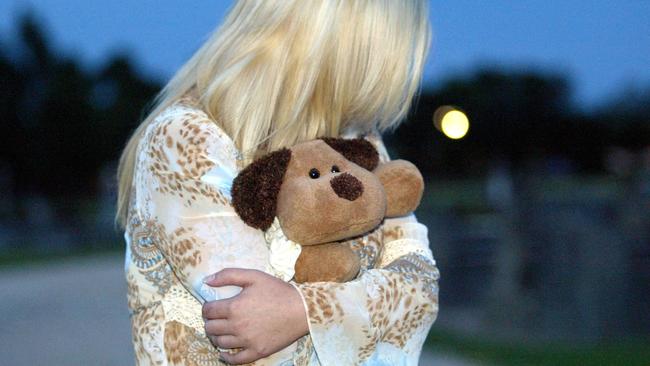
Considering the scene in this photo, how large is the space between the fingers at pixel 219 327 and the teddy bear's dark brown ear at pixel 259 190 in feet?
0.66

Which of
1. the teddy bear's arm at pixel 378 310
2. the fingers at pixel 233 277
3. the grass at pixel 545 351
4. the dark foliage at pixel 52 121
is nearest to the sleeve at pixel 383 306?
the teddy bear's arm at pixel 378 310

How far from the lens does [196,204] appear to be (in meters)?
1.81

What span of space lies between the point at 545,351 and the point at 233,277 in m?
5.81

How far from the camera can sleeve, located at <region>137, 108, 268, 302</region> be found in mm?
1778

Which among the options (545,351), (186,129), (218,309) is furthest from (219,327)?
(545,351)

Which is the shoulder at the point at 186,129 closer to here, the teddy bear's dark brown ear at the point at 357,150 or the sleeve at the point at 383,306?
the teddy bear's dark brown ear at the point at 357,150

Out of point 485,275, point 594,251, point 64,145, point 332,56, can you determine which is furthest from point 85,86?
point 332,56

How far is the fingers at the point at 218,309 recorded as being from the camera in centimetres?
173

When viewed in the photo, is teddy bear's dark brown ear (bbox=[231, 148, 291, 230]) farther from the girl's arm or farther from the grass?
the grass

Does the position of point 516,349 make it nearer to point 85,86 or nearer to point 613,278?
point 613,278

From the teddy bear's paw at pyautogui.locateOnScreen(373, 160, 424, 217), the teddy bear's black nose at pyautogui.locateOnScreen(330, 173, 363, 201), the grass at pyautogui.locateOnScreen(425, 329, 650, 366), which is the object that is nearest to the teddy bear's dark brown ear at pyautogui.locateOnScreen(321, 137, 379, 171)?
the teddy bear's paw at pyautogui.locateOnScreen(373, 160, 424, 217)

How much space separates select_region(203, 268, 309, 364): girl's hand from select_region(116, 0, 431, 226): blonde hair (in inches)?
11.9

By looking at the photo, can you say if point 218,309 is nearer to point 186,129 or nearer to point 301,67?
point 186,129

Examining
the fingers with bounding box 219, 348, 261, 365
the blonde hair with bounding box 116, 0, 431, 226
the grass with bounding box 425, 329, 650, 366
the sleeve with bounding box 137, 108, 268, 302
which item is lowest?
the grass with bounding box 425, 329, 650, 366
